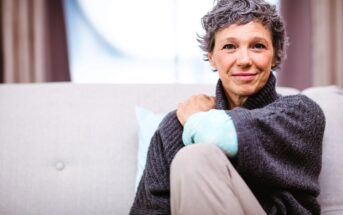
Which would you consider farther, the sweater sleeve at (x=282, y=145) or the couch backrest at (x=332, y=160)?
the couch backrest at (x=332, y=160)

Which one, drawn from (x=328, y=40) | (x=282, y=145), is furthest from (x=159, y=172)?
(x=328, y=40)

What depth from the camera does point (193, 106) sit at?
1297 millimetres

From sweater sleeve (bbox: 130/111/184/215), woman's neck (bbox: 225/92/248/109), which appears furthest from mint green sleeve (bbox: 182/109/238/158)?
woman's neck (bbox: 225/92/248/109)

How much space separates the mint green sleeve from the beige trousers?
54 mm

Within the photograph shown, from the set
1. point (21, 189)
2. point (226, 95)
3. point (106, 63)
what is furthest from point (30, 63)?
point (226, 95)

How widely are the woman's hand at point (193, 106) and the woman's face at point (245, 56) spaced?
92 millimetres

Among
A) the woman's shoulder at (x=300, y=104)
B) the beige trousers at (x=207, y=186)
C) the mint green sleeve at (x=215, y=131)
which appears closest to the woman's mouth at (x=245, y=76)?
the woman's shoulder at (x=300, y=104)

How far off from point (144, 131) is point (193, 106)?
255mm

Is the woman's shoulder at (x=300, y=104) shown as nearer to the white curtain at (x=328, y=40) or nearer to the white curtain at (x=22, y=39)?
the white curtain at (x=328, y=40)

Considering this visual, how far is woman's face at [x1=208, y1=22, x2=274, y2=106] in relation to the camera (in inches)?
48.6

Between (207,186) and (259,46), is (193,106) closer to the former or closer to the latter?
(259,46)

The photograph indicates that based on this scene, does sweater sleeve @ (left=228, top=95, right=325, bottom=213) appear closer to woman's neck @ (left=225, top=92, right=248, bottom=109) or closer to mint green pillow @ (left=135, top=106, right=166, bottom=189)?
woman's neck @ (left=225, top=92, right=248, bottom=109)

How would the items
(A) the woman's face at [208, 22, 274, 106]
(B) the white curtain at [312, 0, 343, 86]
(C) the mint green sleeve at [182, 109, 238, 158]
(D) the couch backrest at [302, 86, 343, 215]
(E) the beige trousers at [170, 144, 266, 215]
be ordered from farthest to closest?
1. (B) the white curtain at [312, 0, 343, 86]
2. (D) the couch backrest at [302, 86, 343, 215]
3. (A) the woman's face at [208, 22, 274, 106]
4. (C) the mint green sleeve at [182, 109, 238, 158]
5. (E) the beige trousers at [170, 144, 266, 215]

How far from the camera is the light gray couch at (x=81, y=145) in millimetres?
1440
